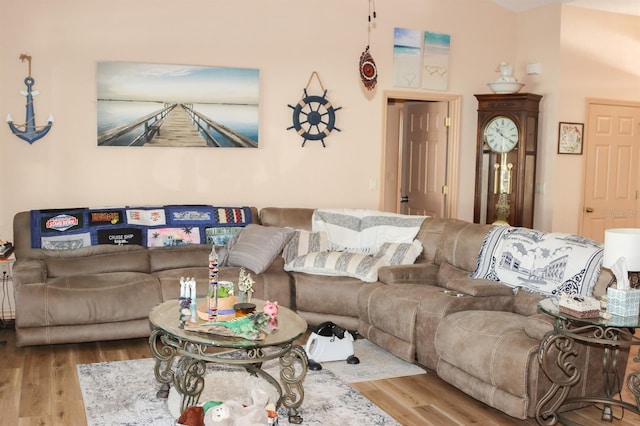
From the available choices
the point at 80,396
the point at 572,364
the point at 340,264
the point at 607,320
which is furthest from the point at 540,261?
the point at 80,396

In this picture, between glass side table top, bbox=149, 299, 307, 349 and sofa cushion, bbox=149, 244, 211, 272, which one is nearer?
glass side table top, bbox=149, 299, 307, 349

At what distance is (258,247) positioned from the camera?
5273 mm

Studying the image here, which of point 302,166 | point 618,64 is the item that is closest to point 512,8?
point 618,64

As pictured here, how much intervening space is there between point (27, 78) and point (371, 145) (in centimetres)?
305

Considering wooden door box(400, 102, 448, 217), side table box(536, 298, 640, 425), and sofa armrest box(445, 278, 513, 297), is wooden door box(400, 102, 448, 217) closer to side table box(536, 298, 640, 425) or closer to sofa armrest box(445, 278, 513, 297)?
sofa armrest box(445, 278, 513, 297)

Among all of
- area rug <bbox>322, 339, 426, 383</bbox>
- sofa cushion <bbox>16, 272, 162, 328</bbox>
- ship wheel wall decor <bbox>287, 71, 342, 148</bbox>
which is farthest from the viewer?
ship wheel wall decor <bbox>287, 71, 342, 148</bbox>

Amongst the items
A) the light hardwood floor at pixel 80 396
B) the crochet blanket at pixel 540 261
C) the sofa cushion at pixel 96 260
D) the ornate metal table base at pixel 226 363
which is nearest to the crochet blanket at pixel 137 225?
the sofa cushion at pixel 96 260

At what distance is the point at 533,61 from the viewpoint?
22.5ft

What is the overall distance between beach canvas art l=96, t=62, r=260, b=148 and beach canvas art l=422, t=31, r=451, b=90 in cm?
174

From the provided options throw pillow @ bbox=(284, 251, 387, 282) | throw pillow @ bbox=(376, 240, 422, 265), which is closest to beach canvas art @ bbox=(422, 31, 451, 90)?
throw pillow @ bbox=(376, 240, 422, 265)

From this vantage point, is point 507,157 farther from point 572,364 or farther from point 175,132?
point 572,364

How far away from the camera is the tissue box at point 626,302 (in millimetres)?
3230

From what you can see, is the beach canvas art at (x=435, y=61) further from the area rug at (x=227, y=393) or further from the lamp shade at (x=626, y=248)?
the lamp shade at (x=626, y=248)

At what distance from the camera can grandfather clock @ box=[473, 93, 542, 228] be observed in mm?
6590
